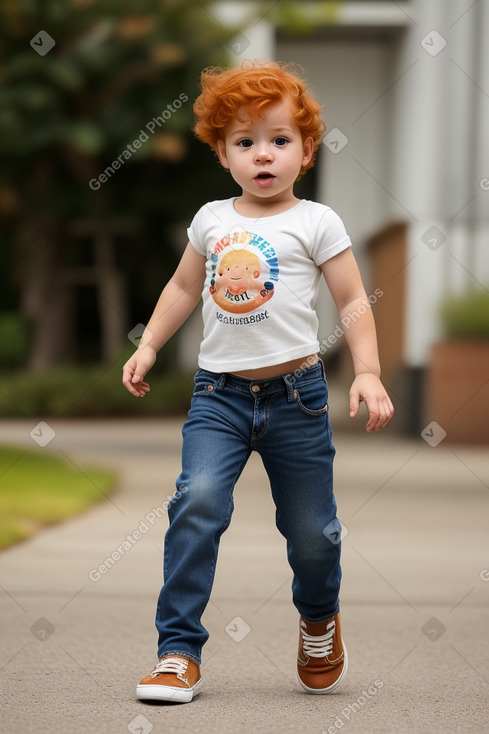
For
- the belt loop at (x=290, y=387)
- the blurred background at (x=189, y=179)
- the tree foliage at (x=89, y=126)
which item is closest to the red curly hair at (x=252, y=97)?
the belt loop at (x=290, y=387)

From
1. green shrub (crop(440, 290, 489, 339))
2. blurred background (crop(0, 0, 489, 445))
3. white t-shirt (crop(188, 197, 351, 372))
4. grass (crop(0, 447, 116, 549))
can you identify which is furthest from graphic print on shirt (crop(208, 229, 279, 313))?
green shrub (crop(440, 290, 489, 339))

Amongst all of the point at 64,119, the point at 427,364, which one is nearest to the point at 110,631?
the point at 427,364

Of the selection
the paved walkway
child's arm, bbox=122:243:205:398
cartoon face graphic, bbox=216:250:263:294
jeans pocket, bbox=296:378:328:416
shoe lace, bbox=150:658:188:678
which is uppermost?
cartoon face graphic, bbox=216:250:263:294

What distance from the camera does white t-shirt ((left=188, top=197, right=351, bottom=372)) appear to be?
3.22 m

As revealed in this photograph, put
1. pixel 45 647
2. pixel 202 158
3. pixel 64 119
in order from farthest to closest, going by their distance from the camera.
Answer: pixel 202 158 < pixel 64 119 < pixel 45 647

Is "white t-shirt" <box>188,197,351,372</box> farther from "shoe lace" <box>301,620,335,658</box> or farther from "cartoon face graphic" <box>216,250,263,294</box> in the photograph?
"shoe lace" <box>301,620,335,658</box>

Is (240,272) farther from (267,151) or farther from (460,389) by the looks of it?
(460,389)

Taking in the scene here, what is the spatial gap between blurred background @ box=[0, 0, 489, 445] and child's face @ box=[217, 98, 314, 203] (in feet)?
25.5

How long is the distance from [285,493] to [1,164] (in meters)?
13.2

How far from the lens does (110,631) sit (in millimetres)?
4121

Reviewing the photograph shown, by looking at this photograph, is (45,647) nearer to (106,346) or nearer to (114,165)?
(114,165)

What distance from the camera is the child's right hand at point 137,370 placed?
10.8 feet

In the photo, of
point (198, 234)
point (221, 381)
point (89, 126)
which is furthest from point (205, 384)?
point (89, 126)

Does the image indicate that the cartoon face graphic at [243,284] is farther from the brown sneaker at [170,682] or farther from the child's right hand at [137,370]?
the brown sneaker at [170,682]
